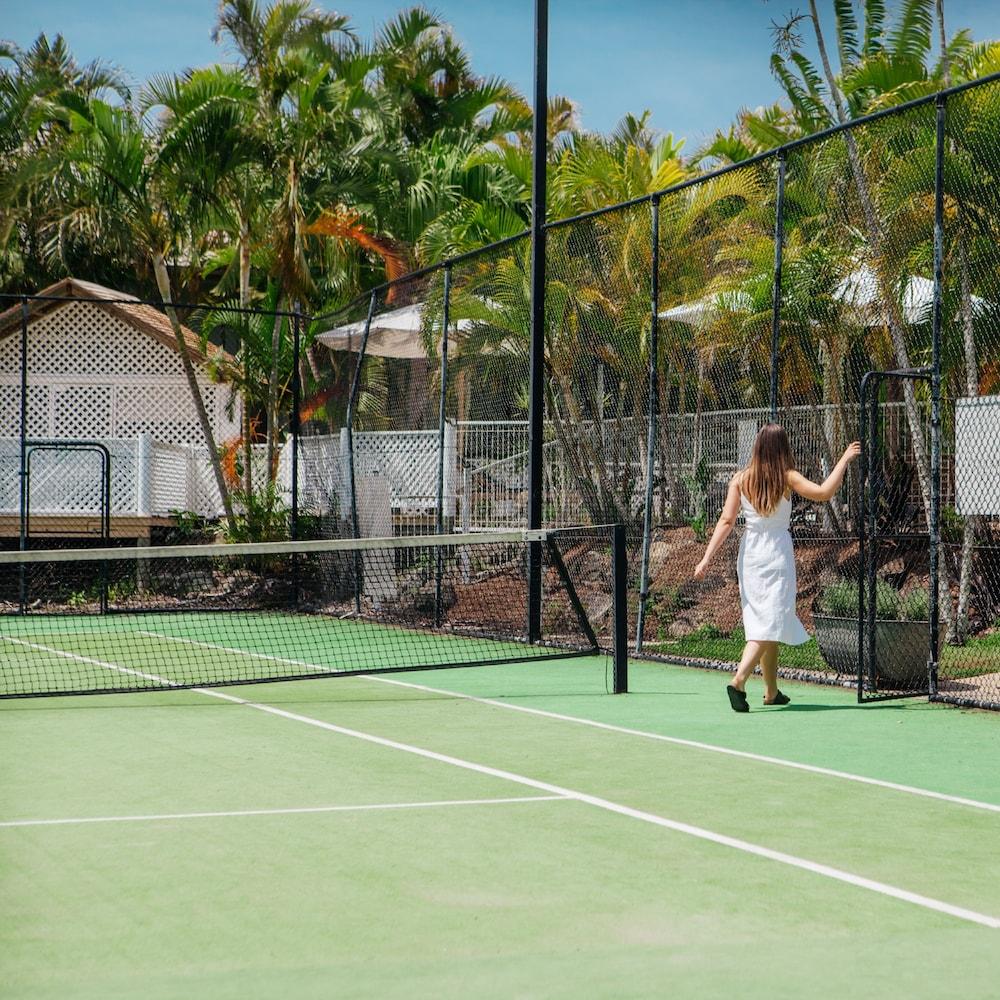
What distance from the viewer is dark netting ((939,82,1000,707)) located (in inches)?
403

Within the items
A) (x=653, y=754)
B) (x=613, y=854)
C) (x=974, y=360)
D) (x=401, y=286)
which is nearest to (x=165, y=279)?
(x=401, y=286)

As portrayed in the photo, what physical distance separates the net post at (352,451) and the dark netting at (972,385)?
6638 mm

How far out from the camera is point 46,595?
828 inches

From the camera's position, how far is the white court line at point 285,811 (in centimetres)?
591

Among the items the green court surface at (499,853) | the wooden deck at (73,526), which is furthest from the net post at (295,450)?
the green court surface at (499,853)

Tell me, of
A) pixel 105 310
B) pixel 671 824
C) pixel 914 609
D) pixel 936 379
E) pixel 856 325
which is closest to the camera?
pixel 671 824

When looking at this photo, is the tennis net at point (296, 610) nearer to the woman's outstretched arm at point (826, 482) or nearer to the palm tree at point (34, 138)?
the woman's outstretched arm at point (826, 482)

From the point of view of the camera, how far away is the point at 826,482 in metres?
9.00

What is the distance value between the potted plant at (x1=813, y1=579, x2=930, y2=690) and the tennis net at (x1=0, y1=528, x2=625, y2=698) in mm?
1625

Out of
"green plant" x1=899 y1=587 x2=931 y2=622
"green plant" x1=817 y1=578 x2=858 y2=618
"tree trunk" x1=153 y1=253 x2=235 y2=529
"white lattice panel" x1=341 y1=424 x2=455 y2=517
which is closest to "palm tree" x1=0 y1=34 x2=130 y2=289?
"tree trunk" x1=153 y1=253 x2=235 y2=529

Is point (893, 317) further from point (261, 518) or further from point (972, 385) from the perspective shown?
point (261, 518)

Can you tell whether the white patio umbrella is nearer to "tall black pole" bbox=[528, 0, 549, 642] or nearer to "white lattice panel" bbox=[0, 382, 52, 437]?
"tall black pole" bbox=[528, 0, 549, 642]

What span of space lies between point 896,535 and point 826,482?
20.7 inches

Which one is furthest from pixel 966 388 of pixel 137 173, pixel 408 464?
pixel 137 173
